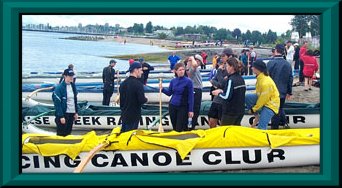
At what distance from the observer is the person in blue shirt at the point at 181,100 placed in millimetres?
6402

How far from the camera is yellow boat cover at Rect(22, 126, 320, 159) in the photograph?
18.4ft

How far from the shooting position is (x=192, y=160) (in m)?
5.59

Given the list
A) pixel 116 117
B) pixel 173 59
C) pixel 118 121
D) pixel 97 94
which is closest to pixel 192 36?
pixel 173 59

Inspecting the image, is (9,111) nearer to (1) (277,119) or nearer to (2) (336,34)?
(2) (336,34)

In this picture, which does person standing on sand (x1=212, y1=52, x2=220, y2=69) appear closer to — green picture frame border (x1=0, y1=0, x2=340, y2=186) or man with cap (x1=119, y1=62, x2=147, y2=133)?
man with cap (x1=119, y1=62, x2=147, y2=133)

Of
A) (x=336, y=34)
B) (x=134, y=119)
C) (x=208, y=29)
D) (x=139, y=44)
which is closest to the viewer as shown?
(x=336, y=34)

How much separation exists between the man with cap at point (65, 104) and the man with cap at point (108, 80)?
367 millimetres

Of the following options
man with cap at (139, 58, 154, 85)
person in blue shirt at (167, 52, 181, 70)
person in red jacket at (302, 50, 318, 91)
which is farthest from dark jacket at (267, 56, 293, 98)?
man with cap at (139, 58, 154, 85)

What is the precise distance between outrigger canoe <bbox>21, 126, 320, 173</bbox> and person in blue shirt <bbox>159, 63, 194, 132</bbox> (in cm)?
61

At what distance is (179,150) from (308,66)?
1628 mm

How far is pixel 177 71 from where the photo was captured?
6.25 metres

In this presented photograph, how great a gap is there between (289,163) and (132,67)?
2.01 meters
